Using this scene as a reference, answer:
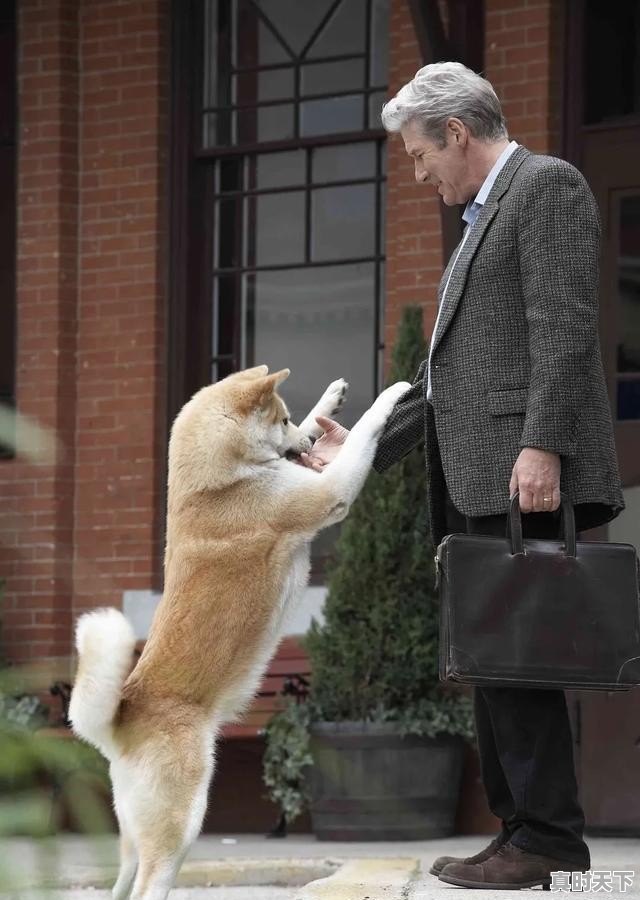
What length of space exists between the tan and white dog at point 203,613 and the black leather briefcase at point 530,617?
2.55 feet

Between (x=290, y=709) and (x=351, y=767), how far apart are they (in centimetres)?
45

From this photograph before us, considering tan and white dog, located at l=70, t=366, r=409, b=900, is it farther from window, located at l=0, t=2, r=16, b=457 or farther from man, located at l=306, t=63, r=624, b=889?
window, located at l=0, t=2, r=16, b=457

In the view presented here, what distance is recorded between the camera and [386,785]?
6703mm

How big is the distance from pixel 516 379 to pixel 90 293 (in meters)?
4.87

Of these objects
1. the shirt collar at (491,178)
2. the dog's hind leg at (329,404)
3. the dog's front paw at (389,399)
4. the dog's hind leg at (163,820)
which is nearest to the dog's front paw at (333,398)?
the dog's hind leg at (329,404)

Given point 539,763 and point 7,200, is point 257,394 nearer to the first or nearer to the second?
point 539,763

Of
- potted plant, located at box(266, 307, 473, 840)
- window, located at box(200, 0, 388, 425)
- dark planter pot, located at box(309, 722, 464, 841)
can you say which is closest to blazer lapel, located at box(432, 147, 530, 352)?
potted plant, located at box(266, 307, 473, 840)

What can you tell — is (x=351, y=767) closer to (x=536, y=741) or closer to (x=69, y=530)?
(x=69, y=530)

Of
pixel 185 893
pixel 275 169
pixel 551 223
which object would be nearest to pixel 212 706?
pixel 551 223

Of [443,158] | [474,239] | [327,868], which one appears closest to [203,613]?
[474,239]

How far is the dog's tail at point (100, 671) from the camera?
3508 millimetres

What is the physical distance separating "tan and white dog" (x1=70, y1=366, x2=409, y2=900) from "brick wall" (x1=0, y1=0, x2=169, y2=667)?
3.38 meters

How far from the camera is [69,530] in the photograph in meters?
8.06

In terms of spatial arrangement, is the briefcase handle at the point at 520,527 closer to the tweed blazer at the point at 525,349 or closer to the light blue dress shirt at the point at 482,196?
the tweed blazer at the point at 525,349
